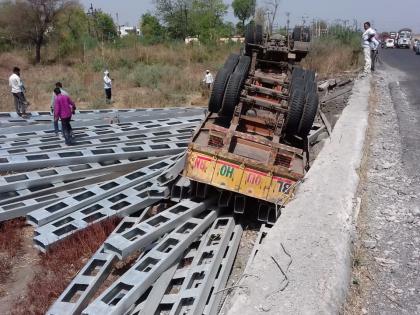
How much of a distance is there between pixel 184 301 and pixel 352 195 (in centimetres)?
221

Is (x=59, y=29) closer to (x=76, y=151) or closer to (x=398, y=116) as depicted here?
(x=76, y=151)

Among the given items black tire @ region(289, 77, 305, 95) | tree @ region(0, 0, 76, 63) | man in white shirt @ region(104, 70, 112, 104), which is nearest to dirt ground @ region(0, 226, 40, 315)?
black tire @ region(289, 77, 305, 95)

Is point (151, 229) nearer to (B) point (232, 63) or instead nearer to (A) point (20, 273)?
(A) point (20, 273)

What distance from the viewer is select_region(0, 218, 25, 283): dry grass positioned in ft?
17.2

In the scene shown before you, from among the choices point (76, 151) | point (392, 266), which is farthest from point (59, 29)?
point (392, 266)

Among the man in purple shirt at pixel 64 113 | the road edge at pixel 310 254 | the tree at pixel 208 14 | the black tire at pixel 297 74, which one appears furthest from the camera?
the tree at pixel 208 14

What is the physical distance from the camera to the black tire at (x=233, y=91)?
695 cm

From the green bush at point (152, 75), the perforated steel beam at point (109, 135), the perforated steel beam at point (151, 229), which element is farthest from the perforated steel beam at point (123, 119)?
the green bush at point (152, 75)

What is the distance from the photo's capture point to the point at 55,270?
16.9 feet

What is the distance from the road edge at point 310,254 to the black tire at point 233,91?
1.98 m

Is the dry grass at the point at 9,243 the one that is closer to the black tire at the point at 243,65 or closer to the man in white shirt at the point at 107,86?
the black tire at the point at 243,65

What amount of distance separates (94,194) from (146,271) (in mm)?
2195

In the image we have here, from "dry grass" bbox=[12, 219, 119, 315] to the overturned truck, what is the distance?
5.13 feet

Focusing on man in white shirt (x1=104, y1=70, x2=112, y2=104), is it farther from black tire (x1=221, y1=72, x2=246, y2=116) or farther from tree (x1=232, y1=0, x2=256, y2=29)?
tree (x1=232, y1=0, x2=256, y2=29)
